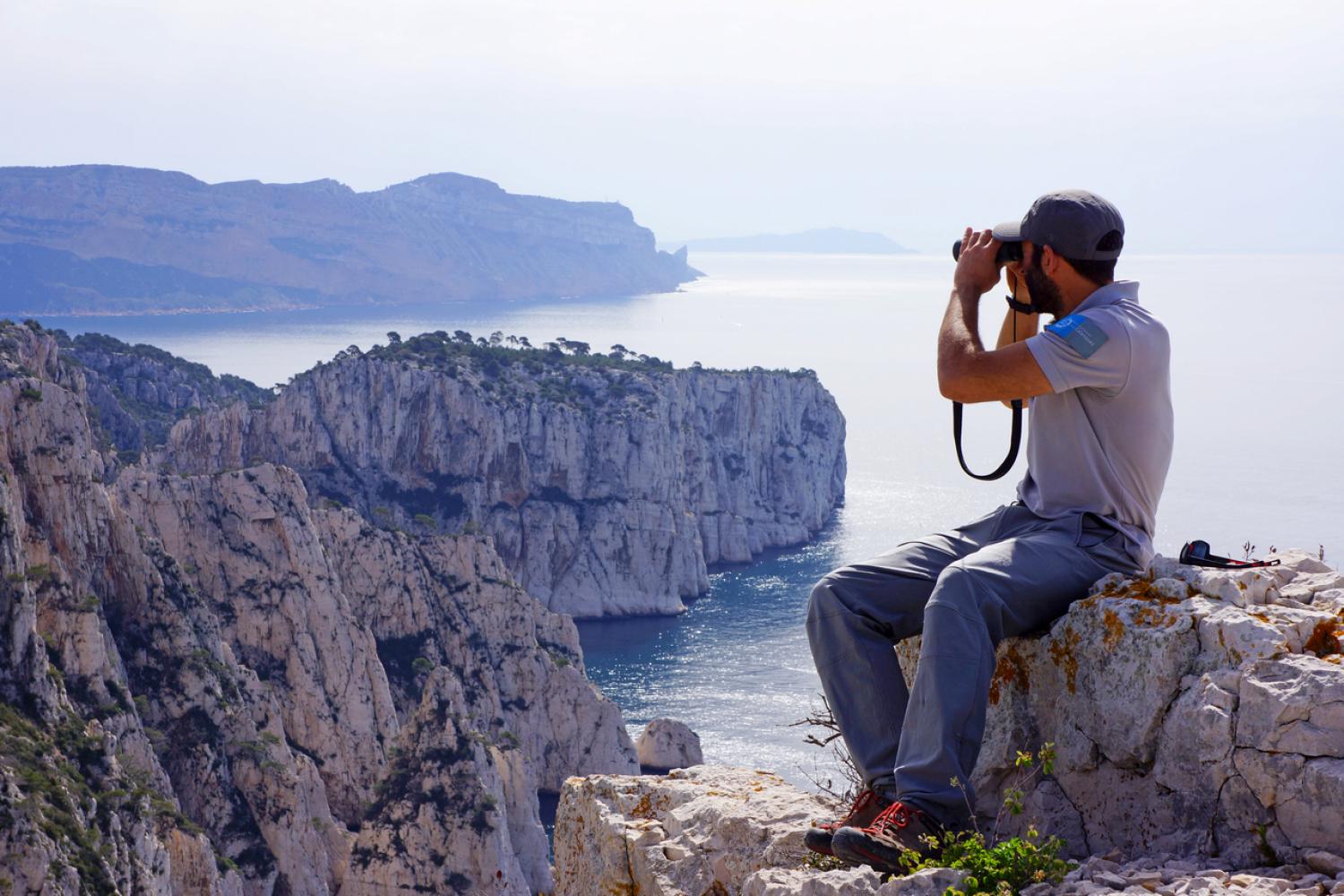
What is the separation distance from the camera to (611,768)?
5103cm

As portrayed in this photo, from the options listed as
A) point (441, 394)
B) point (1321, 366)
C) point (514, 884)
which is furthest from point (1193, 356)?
point (514, 884)

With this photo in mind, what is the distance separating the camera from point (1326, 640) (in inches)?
192

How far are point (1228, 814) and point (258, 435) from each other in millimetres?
71828

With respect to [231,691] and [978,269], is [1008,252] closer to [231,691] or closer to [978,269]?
[978,269]

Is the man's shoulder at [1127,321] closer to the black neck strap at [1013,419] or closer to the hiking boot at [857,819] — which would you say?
the black neck strap at [1013,419]

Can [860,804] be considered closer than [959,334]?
Yes

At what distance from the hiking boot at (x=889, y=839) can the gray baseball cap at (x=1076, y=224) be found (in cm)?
249

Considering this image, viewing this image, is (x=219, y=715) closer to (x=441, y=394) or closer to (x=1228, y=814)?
(x=1228, y=814)

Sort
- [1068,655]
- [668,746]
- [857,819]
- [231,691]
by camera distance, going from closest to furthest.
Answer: [857,819], [1068,655], [231,691], [668,746]


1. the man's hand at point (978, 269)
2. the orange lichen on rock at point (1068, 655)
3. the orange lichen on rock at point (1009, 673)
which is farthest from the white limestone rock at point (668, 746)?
the man's hand at point (978, 269)

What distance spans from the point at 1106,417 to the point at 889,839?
202 cm

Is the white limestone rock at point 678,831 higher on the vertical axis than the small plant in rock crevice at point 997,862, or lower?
lower

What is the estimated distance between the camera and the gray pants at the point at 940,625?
4863mm

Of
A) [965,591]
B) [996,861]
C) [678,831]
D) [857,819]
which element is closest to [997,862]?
[996,861]
